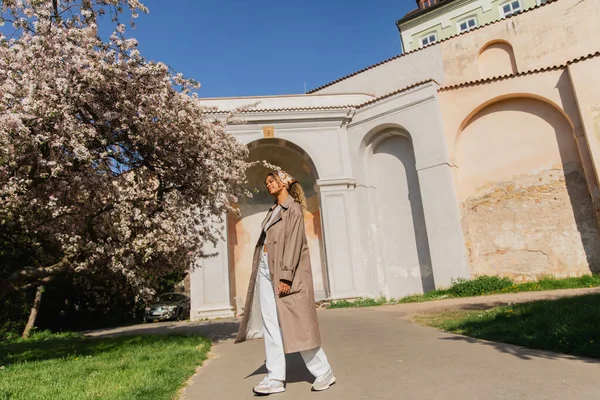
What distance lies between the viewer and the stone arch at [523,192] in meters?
13.2

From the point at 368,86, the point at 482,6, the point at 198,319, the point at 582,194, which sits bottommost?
the point at 198,319

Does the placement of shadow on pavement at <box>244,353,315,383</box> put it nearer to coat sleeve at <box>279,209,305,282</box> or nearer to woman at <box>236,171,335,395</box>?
woman at <box>236,171,335,395</box>

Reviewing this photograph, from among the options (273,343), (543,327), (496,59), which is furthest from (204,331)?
(496,59)

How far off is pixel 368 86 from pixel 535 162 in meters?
8.71

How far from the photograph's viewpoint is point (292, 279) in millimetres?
3809

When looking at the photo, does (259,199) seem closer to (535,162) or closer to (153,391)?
(535,162)

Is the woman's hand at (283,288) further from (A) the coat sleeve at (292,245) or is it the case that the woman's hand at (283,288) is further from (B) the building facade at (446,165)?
(B) the building facade at (446,165)

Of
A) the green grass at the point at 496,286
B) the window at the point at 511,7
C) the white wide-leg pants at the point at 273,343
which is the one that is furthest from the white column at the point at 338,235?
the window at the point at 511,7

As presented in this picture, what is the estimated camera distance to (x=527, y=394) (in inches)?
117

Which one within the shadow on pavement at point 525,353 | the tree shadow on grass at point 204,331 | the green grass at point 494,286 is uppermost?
the green grass at point 494,286

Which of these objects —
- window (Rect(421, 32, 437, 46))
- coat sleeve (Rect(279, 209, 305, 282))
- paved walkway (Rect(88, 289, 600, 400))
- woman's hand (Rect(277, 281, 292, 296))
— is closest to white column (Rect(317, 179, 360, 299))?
paved walkway (Rect(88, 289, 600, 400))

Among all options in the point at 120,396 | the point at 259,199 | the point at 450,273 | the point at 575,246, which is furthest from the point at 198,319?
the point at 575,246

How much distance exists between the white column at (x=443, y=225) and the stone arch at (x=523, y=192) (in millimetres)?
575

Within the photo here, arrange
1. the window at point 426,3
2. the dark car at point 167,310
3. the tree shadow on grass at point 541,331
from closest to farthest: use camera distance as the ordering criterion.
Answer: the tree shadow on grass at point 541,331
the dark car at point 167,310
the window at point 426,3
